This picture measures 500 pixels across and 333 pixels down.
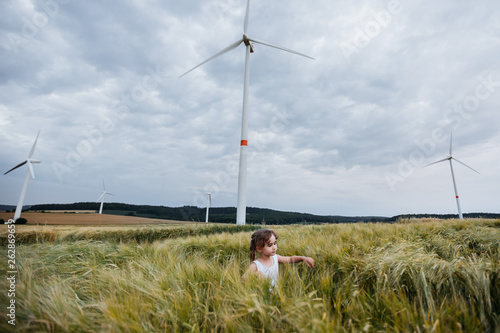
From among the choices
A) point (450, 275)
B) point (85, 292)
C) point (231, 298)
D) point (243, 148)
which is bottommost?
point (85, 292)

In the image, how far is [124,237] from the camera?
12172 mm

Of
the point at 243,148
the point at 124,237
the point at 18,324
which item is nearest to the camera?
the point at 18,324

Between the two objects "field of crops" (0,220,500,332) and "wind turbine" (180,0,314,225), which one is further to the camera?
"wind turbine" (180,0,314,225)

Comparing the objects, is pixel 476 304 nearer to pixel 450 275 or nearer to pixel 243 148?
pixel 450 275

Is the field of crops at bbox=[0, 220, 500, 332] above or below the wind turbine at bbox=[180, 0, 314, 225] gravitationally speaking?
below

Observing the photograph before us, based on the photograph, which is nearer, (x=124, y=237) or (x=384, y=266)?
(x=384, y=266)

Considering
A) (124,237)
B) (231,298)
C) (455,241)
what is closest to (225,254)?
(231,298)

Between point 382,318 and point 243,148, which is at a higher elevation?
point 243,148

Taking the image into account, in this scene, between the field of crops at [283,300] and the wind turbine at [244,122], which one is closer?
the field of crops at [283,300]

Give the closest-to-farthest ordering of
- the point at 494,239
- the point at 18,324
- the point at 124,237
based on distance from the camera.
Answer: the point at 18,324 → the point at 494,239 → the point at 124,237

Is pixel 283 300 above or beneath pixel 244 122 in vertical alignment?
beneath

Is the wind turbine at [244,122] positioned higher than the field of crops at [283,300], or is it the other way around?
the wind turbine at [244,122]

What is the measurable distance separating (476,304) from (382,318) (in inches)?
46.9

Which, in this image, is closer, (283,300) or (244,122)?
(283,300)
